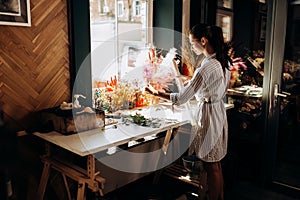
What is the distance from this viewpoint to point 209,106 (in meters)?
2.22

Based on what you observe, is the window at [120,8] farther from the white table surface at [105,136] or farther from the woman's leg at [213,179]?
the woman's leg at [213,179]

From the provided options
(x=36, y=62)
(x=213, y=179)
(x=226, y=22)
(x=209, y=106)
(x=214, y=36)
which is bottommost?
(x=213, y=179)

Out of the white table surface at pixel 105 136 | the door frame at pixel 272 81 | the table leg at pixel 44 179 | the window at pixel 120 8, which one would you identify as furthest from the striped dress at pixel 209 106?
the window at pixel 120 8

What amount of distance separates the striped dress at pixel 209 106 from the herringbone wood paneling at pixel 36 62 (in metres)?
0.93

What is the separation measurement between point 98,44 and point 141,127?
1024mm

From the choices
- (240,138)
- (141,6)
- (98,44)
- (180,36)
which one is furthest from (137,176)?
(141,6)

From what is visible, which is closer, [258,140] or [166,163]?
[258,140]

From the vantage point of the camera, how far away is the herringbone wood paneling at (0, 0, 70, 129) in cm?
205

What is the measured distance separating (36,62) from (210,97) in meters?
1.31

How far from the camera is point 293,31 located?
262 centimetres

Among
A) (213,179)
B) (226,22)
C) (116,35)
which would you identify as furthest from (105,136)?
(226,22)

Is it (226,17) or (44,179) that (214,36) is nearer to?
(226,17)

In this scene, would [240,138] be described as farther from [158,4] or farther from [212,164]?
[158,4]

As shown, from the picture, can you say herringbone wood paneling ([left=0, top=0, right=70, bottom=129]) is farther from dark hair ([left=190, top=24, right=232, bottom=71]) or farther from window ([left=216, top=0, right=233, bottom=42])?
window ([left=216, top=0, right=233, bottom=42])
